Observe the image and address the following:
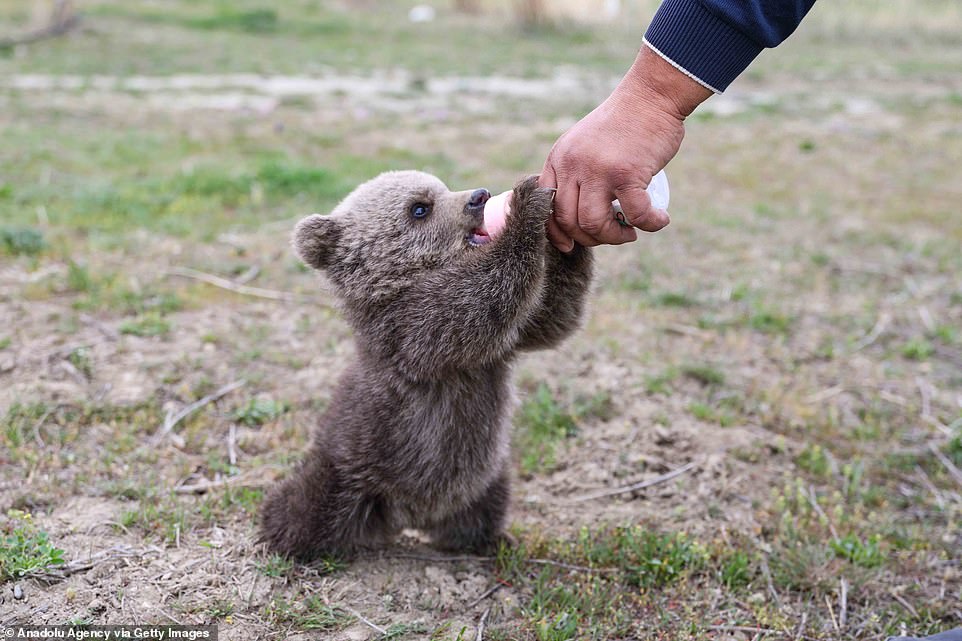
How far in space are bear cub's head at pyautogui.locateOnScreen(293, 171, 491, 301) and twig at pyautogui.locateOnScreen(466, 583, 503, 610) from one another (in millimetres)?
1318

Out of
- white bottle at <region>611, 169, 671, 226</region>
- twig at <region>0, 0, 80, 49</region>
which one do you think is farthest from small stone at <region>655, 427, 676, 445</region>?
twig at <region>0, 0, 80, 49</region>

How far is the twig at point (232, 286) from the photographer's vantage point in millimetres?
5848

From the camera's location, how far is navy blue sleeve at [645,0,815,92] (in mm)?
2760

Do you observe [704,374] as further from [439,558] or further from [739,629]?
[439,558]

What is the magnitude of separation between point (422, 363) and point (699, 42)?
157 centimetres

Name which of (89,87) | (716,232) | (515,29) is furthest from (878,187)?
(515,29)

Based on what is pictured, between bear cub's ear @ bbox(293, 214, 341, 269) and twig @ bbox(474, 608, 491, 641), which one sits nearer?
twig @ bbox(474, 608, 491, 641)

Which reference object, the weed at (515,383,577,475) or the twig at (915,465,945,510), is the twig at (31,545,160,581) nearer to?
the weed at (515,383,577,475)

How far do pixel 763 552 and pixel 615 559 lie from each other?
27.1 inches

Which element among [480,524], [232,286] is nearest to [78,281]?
[232,286]

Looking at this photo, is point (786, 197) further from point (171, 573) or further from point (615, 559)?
point (171, 573)

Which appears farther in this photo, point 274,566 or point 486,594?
point 486,594

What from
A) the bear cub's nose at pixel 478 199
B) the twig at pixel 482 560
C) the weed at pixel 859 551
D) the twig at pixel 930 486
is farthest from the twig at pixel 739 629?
the bear cub's nose at pixel 478 199

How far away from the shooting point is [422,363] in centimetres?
331
